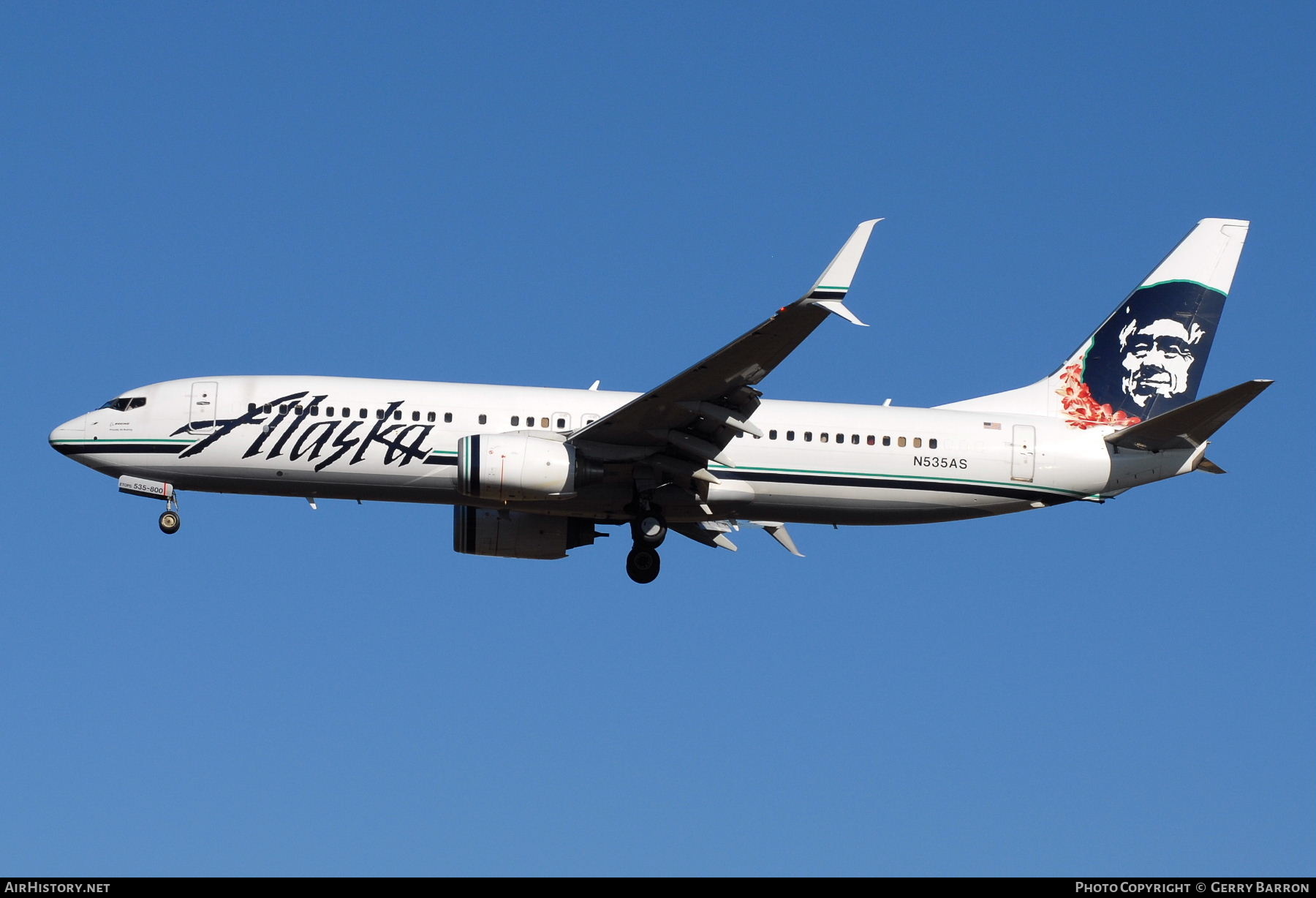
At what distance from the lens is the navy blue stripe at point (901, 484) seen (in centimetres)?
3472

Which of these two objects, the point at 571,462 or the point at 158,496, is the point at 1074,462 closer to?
the point at 571,462

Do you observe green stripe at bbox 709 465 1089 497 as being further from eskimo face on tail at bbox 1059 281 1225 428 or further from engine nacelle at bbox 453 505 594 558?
engine nacelle at bbox 453 505 594 558

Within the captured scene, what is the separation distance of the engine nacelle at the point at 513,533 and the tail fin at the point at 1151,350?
9191 mm

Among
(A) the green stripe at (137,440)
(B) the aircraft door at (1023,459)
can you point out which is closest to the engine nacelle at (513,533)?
(A) the green stripe at (137,440)

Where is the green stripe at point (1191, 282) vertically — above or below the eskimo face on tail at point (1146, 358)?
above

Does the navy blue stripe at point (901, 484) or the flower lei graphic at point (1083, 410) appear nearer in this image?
the navy blue stripe at point (901, 484)

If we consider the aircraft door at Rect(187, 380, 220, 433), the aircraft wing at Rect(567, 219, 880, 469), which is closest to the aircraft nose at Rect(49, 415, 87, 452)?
the aircraft door at Rect(187, 380, 220, 433)

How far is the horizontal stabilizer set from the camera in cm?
3300

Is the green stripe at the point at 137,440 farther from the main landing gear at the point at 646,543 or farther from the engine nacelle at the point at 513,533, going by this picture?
the main landing gear at the point at 646,543

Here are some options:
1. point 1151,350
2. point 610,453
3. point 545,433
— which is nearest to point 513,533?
point 545,433

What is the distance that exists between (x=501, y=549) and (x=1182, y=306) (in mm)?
17227

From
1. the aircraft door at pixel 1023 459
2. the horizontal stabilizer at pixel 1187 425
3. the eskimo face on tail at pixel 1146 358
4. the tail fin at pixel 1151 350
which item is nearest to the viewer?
the horizontal stabilizer at pixel 1187 425

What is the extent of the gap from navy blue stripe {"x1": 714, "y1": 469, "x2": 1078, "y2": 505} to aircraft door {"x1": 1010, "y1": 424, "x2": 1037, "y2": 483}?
0.31m
